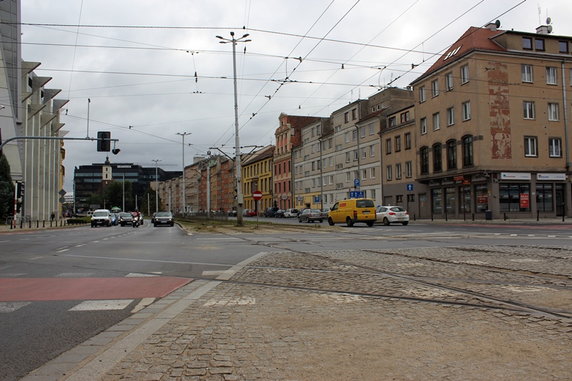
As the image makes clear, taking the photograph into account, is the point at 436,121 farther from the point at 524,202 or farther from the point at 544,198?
the point at 544,198

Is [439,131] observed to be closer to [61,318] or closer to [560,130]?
[560,130]

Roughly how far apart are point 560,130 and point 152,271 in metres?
Answer: 42.2

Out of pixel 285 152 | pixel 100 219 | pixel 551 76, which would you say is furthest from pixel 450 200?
pixel 285 152

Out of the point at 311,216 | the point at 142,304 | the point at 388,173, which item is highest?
the point at 388,173

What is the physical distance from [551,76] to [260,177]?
219 ft

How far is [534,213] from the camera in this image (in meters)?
41.2

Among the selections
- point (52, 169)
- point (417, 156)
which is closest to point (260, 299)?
point (417, 156)

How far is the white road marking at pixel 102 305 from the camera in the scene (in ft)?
22.8

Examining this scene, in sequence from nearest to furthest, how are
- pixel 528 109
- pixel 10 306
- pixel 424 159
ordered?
1. pixel 10 306
2. pixel 528 109
3. pixel 424 159

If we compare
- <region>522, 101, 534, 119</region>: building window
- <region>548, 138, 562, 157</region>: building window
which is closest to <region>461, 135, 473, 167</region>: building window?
<region>522, 101, 534, 119</region>: building window

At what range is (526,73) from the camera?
140 ft

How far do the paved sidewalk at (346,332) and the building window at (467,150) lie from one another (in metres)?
34.0

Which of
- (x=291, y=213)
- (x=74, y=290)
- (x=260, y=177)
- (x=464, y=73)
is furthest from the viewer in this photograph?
(x=260, y=177)

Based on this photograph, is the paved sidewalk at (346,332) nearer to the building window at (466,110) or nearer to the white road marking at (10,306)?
the white road marking at (10,306)
